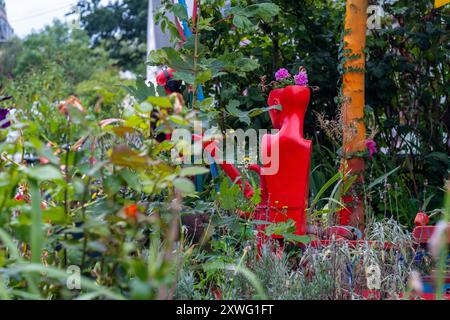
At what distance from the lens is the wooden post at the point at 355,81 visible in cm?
371

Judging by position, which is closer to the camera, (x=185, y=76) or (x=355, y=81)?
(x=185, y=76)

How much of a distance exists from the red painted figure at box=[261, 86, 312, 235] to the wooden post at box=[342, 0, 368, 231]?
1.28 metres

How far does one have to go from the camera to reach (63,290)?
49.6 inches

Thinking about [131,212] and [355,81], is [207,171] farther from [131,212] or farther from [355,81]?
[355,81]

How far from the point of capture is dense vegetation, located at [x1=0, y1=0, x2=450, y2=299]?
1.25 metres

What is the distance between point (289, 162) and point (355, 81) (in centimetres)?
157

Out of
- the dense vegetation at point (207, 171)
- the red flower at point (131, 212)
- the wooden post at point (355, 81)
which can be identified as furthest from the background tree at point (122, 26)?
the red flower at point (131, 212)

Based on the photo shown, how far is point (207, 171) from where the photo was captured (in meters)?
1.24

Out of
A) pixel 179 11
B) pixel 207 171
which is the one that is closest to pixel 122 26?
pixel 179 11

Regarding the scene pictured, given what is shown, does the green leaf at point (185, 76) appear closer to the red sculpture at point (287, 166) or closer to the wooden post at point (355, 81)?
the red sculpture at point (287, 166)

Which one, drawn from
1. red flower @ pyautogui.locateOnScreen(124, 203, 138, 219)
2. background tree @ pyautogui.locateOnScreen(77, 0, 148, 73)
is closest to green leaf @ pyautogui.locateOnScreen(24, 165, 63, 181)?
red flower @ pyautogui.locateOnScreen(124, 203, 138, 219)

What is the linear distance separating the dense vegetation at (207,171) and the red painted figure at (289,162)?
12 centimetres
